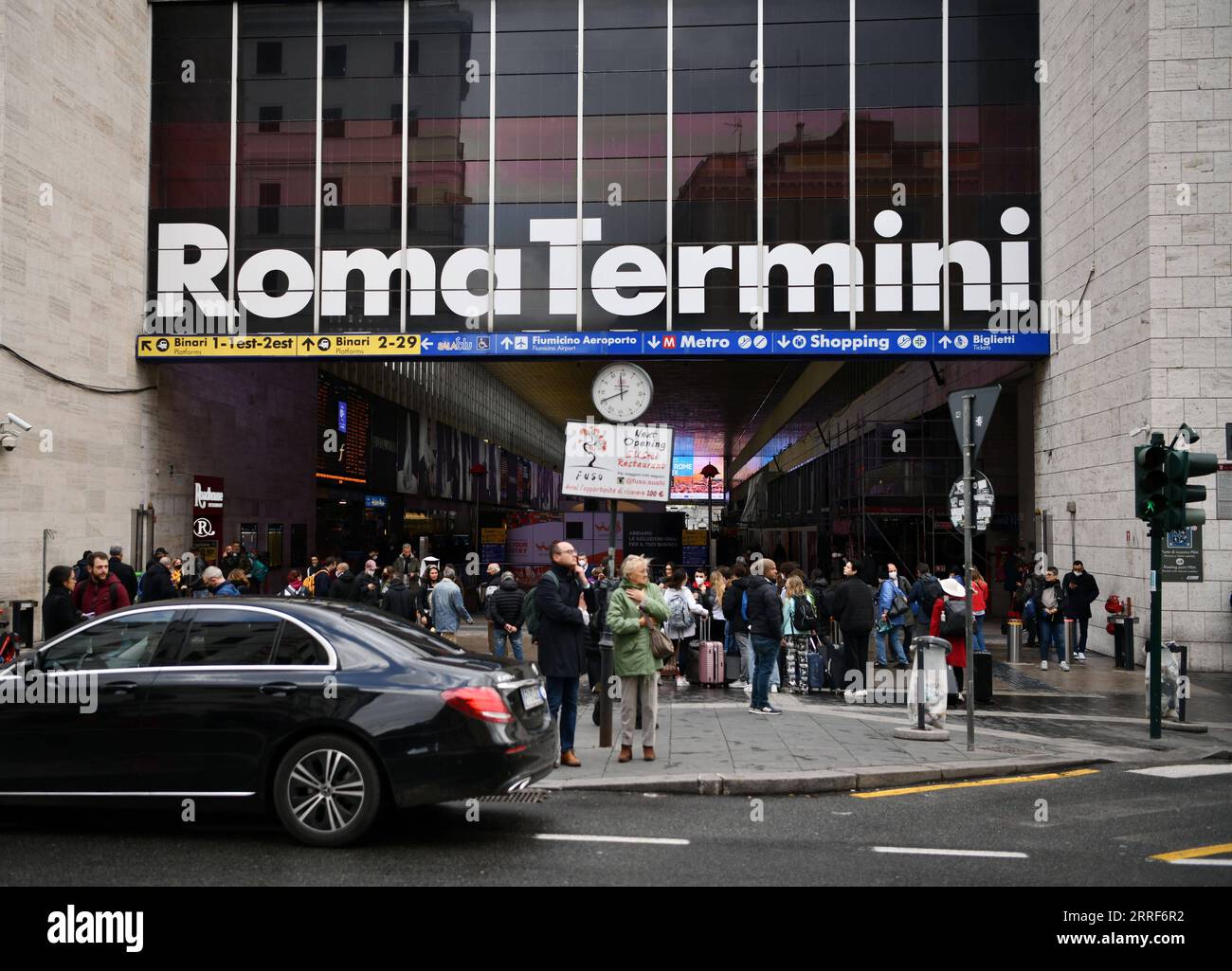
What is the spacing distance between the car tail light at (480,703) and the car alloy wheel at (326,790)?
611 millimetres

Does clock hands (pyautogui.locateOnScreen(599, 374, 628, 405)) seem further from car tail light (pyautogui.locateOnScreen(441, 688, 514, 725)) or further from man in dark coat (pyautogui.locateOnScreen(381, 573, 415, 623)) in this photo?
man in dark coat (pyautogui.locateOnScreen(381, 573, 415, 623))

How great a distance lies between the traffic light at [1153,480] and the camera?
10.5 metres

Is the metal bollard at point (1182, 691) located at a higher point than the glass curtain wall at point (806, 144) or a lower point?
lower

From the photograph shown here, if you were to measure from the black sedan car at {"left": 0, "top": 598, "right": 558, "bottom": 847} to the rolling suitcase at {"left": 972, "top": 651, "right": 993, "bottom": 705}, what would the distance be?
26.4 ft

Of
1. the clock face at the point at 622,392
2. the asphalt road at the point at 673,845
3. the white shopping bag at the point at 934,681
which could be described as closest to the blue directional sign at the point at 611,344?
the white shopping bag at the point at 934,681

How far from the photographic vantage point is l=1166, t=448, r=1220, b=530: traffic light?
10367mm

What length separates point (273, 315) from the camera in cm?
2269

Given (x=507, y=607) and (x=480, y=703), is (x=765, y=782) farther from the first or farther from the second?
(x=507, y=607)

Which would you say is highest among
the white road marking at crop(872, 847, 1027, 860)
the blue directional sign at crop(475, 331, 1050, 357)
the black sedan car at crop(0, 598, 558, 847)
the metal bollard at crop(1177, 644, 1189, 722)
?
the blue directional sign at crop(475, 331, 1050, 357)

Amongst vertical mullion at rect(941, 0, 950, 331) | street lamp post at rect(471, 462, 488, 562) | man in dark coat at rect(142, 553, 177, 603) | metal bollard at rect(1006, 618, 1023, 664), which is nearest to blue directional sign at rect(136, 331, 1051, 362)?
vertical mullion at rect(941, 0, 950, 331)

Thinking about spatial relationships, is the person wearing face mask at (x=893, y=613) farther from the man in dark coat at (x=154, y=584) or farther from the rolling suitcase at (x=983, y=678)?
the man in dark coat at (x=154, y=584)
